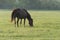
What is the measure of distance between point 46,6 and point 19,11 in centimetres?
4213

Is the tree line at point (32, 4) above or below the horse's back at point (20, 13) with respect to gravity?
above

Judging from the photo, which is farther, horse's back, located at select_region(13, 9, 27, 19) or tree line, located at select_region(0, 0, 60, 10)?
tree line, located at select_region(0, 0, 60, 10)

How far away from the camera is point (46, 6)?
60656 mm

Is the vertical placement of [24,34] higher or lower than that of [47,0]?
lower

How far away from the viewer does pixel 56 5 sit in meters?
61.4

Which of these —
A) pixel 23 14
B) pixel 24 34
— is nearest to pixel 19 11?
pixel 23 14

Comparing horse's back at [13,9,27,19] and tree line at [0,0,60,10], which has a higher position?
tree line at [0,0,60,10]

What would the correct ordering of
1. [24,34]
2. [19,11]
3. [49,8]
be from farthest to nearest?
[49,8]
[19,11]
[24,34]

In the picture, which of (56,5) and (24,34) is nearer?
(24,34)

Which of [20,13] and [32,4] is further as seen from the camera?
[32,4]

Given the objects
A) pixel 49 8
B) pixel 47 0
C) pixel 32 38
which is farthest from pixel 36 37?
pixel 47 0

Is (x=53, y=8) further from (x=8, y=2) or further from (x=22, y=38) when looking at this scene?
(x=22, y=38)

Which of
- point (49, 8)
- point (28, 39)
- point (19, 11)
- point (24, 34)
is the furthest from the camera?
point (49, 8)

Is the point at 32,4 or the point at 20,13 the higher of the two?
the point at 32,4
